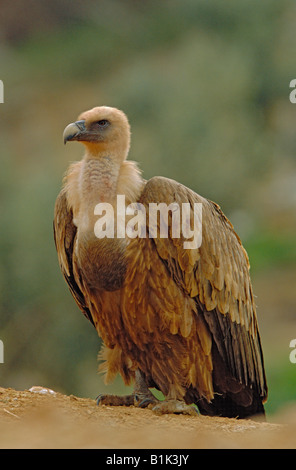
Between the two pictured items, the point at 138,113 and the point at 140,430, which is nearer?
the point at 140,430

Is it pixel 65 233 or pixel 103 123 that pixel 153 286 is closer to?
pixel 65 233

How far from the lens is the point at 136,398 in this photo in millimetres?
6758

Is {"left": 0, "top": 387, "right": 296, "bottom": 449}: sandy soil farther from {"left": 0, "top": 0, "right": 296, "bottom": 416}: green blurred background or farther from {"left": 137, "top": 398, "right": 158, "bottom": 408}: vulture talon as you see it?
{"left": 0, "top": 0, "right": 296, "bottom": 416}: green blurred background

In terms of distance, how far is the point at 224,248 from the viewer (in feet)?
22.1

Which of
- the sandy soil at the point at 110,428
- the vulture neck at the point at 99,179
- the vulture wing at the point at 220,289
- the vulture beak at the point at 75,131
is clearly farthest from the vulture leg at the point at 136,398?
the vulture beak at the point at 75,131

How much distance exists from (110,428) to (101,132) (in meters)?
2.28

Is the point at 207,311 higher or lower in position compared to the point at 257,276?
lower

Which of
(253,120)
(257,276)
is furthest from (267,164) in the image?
(257,276)

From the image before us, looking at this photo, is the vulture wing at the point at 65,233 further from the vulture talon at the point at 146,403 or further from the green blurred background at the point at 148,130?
the green blurred background at the point at 148,130

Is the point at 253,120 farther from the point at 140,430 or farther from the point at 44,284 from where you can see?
the point at 140,430

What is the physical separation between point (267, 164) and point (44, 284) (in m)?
15.8

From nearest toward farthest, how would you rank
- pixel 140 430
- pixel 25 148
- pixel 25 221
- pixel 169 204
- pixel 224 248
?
pixel 140 430, pixel 169 204, pixel 224 248, pixel 25 221, pixel 25 148

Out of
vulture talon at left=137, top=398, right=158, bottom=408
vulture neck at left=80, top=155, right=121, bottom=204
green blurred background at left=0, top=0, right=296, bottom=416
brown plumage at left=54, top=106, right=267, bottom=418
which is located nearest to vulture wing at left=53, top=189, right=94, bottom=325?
brown plumage at left=54, top=106, right=267, bottom=418

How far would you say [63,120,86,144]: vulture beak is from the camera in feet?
21.1
